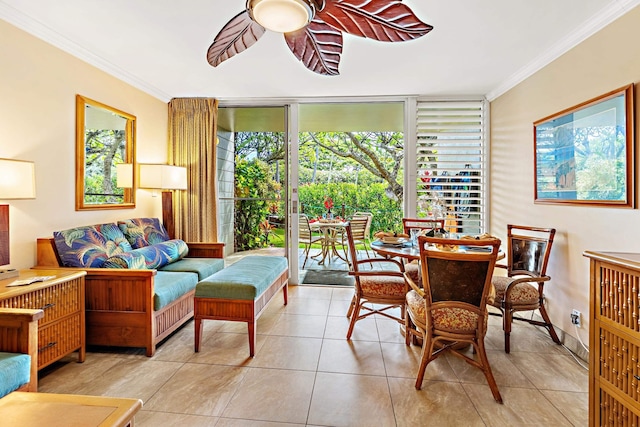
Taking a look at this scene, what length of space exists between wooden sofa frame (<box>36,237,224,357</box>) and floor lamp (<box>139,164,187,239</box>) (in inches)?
50.8

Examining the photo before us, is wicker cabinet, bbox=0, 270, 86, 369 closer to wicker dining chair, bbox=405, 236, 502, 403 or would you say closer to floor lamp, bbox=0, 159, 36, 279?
floor lamp, bbox=0, 159, 36, 279

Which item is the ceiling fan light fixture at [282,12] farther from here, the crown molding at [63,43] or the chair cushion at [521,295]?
the chair cushion at [521,295]

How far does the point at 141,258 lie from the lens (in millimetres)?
2756

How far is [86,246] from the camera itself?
8.57 ft

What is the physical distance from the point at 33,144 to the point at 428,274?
318 cm

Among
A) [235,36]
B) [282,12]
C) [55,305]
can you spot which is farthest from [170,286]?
[282,12]

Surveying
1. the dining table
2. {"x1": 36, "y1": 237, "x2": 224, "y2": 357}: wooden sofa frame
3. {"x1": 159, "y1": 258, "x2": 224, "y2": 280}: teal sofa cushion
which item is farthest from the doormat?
{"x1": 36, "y1": 237, "x2": 224, "y2": 357}: wooden sofa frame

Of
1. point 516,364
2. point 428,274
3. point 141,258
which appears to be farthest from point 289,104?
point 516,364

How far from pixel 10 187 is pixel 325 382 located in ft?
8.02

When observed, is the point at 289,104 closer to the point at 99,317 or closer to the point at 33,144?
the point at 33,144

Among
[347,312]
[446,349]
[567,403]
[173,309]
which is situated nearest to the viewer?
[567,403]

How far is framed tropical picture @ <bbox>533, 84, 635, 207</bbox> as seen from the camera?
205 cm

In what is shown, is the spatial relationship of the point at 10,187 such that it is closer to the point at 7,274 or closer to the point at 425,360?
the point at 7,274

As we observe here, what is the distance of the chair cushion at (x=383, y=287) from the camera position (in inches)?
101
